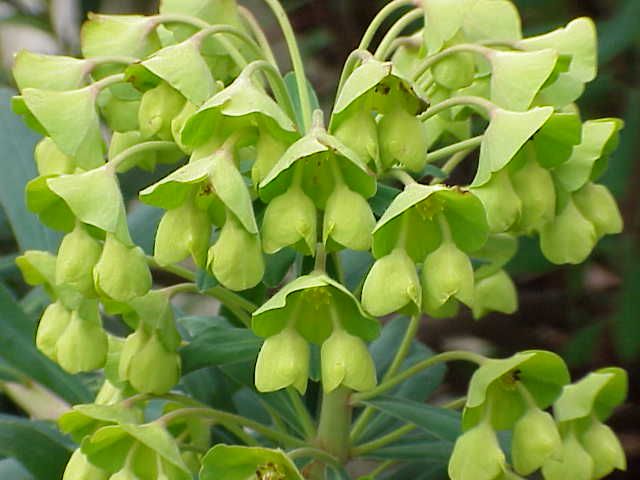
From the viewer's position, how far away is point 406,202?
114 centimetres

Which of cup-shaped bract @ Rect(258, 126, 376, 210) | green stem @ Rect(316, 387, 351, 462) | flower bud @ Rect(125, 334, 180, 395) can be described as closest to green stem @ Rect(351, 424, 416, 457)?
green stem @ Rect(316, 387, 351, 462)

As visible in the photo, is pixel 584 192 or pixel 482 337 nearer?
pixel 584 192

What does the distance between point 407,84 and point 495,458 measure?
420 mm

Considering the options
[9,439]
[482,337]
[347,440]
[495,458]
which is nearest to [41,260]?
[9,439]

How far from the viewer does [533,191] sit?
1.22 m

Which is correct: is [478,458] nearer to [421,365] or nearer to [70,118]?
[421,365]

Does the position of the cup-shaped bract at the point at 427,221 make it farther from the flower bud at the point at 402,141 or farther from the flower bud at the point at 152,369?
the flower bud at the point at 152,369

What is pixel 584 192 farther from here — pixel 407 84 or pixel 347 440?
pixel 347 440

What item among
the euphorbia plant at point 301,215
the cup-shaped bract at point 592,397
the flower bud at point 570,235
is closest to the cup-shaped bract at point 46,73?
the euphorbia plant at point 301,215

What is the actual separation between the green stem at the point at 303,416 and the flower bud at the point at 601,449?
1.12 feet

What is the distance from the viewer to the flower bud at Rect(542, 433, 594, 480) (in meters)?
1.34

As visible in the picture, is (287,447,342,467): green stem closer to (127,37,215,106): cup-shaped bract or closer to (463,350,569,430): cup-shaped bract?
(463,350,569,430): cup-shaped bract

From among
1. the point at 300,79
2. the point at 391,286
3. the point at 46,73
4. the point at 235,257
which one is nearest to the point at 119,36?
the point at 46,73

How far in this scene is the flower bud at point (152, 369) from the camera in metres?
1.30
